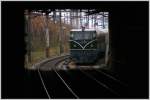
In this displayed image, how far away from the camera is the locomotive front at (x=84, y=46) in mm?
33062

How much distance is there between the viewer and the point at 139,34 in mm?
18609

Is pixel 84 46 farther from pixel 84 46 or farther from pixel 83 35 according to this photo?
pixel 83 35

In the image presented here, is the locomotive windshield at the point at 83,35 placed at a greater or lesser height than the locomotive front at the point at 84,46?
greater

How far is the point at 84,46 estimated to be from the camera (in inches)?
1309

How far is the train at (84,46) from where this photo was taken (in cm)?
3306

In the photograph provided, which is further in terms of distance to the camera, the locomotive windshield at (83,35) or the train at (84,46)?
the locomotive windshield at (83,35)

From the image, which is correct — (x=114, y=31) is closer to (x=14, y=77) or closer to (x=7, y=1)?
(x=14, y=77)

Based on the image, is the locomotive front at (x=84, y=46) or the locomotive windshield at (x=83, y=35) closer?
the locomotive front at (x=84, y=46)

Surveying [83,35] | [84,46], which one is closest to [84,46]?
[84,46]

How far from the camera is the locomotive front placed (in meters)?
33.1

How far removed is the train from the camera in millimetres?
33062

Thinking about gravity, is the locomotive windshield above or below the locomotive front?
above

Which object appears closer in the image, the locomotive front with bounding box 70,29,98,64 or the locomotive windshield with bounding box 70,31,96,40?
the locomotive front with bounding box 70,29,98,64

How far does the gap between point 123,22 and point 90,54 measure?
11.8 metres
